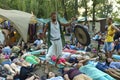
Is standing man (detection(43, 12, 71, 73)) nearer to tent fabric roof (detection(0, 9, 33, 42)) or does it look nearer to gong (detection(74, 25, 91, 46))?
gong (detection(74, 25, 91, 46))

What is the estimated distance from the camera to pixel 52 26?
9.46 meters

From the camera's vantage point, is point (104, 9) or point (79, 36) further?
point (104, 9)

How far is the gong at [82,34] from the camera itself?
11078 mm

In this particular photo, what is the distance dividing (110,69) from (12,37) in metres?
9.07

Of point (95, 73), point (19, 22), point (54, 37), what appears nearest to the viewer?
point (95, 73)

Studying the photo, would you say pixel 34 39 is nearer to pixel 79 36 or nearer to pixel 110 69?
pixel 79 36

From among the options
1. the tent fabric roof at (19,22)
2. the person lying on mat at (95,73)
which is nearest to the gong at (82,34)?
the person lying on mat at (95,73)

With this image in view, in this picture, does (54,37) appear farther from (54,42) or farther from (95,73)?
(95,73)

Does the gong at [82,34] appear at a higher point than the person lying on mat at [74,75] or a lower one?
higher

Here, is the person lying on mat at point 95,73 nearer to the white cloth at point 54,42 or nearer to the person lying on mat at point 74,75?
the person lying on mat at point 74,75

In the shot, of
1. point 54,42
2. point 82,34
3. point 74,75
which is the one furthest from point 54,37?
point 74,75

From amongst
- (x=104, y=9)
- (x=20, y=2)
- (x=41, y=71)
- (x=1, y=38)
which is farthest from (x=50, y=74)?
(x=104, y=9)

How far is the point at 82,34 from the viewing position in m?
11.2

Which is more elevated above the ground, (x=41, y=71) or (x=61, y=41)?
(x=61, y=41)
